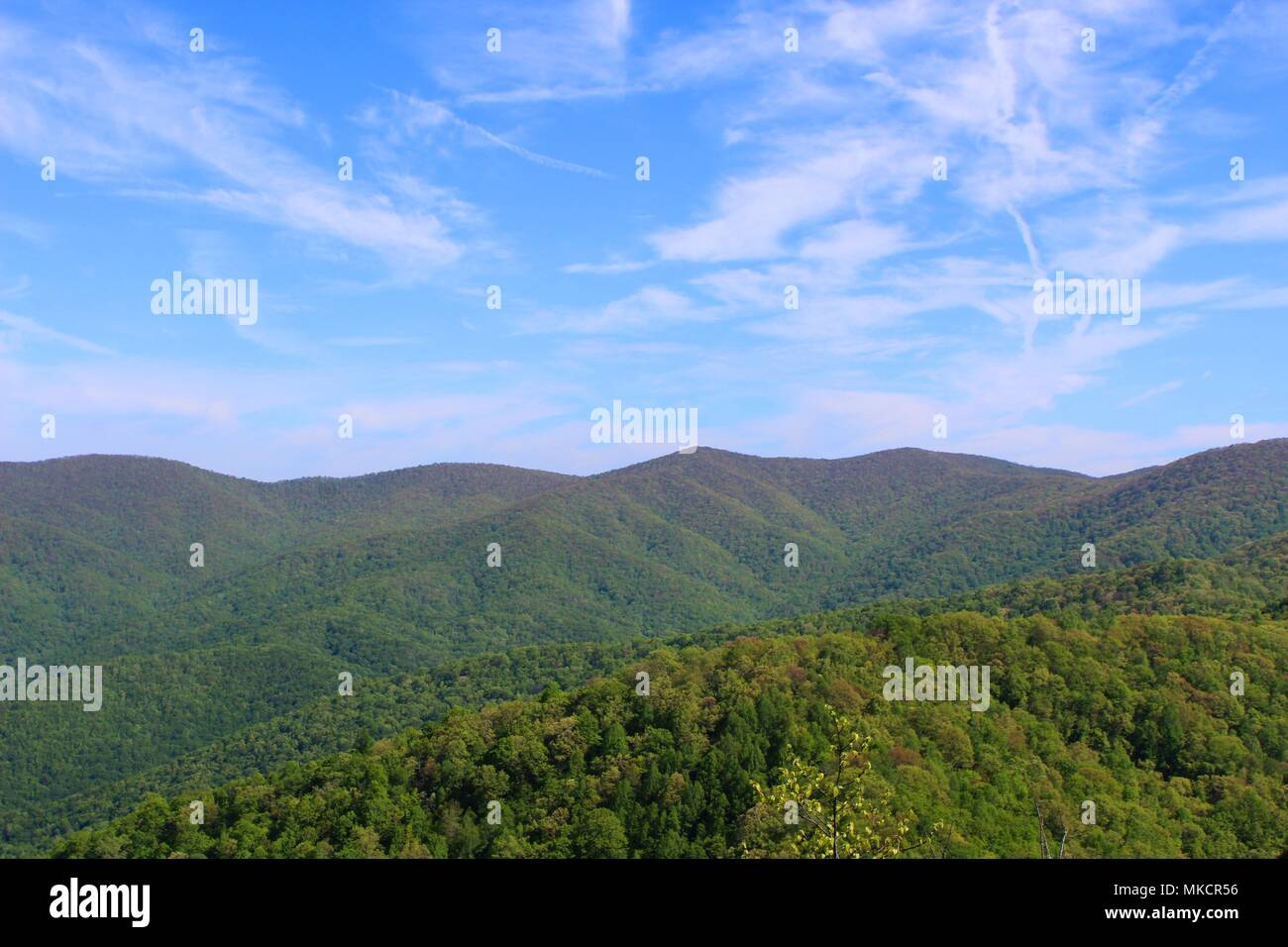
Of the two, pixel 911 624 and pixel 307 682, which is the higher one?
pixel 911 624

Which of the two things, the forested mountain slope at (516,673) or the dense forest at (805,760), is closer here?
the dense forest at (805,760)

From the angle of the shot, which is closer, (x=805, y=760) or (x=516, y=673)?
(x=805, y=760)

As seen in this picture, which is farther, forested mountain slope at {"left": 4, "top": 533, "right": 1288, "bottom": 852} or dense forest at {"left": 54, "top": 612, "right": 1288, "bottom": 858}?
forested mountain slope at {"left": 4, "top": 533, "right": 1288, "bottom": 852}

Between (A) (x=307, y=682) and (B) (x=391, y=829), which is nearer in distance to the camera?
(B) (x=391, y=829)

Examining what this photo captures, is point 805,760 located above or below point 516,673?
above

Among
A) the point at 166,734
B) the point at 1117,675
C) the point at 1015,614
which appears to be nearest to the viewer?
the point at 1117,675

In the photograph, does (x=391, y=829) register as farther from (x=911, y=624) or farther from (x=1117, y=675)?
(x=1117, y=675)

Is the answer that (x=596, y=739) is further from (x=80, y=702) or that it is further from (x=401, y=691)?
(x=80, y=702)
